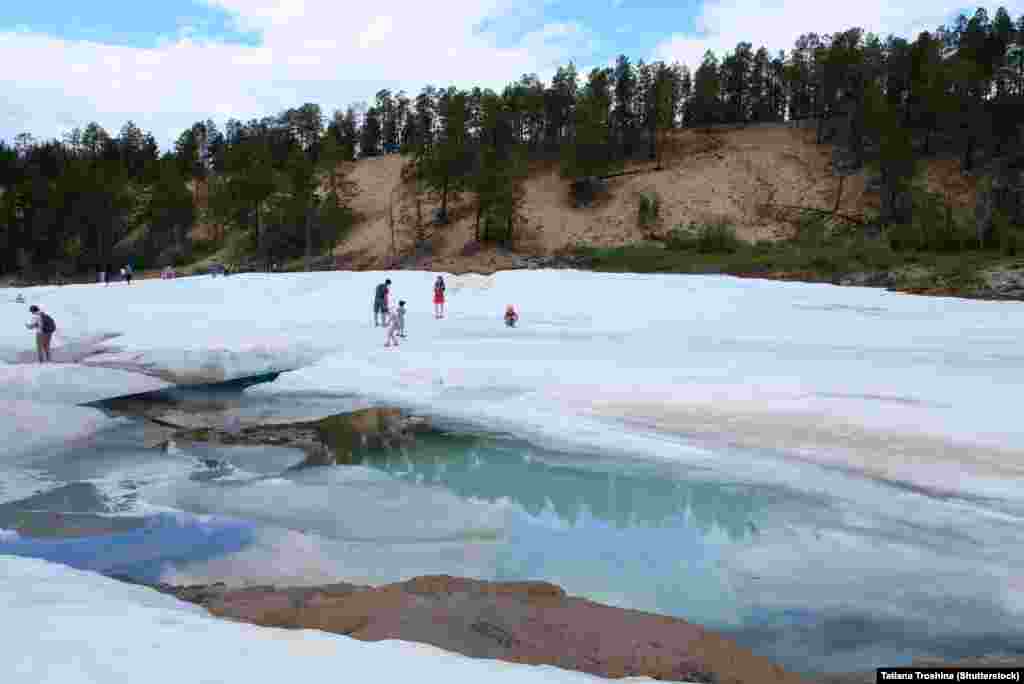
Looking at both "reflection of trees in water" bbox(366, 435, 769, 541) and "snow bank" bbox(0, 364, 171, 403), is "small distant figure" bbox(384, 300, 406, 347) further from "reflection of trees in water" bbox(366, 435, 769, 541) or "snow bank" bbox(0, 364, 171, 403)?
"reflection of trees in water" bbox(366, 435, 769, 541)

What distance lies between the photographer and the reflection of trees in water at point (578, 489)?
30.1 ft

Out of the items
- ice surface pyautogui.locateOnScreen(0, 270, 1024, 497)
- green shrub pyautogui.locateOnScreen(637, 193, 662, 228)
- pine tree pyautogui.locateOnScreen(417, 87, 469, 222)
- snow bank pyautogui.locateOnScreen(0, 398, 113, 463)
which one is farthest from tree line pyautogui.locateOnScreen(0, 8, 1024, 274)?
snow bank pyautogui.locateOnScreen(0, 398, 113, 463)

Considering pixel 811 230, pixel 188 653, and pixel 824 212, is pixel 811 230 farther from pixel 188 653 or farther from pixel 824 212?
pixel 188 653

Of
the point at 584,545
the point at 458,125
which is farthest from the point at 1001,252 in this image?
the point at 458,125

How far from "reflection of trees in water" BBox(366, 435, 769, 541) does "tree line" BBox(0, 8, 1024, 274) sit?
1862 inches

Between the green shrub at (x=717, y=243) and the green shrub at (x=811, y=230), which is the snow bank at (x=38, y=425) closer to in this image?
the green shrub at (x=717, y=243)

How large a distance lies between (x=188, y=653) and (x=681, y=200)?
65.1 meters

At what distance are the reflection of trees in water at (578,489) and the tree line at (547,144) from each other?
155ft

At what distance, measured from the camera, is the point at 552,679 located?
4.54 metres

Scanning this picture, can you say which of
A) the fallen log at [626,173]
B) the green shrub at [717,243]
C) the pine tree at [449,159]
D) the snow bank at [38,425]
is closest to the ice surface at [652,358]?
the snow bank at [38,425]

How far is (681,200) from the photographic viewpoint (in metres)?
65.4

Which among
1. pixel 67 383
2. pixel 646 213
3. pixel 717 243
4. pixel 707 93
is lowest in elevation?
pixel 67 383

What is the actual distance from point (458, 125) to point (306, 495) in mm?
58140

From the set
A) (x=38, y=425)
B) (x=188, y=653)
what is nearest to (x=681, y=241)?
(x=38, y=425)
